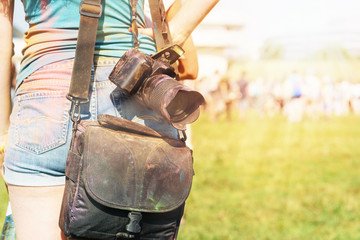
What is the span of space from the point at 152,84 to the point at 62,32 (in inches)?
12.2

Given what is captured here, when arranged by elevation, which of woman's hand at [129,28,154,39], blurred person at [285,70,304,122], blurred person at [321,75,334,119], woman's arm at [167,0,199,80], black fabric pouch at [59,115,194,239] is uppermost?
woman's hand at [129,28,154,39]

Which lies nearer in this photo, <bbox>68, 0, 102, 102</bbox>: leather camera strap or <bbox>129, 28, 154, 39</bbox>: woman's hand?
<bbox>68, 0, 102, 102</bbox>: leather camera strap

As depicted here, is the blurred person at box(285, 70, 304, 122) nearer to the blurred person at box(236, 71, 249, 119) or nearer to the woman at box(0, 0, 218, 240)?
the blurred person at box(236, 71, 249, 119)

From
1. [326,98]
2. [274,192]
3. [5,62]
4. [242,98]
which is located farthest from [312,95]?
[5,62]

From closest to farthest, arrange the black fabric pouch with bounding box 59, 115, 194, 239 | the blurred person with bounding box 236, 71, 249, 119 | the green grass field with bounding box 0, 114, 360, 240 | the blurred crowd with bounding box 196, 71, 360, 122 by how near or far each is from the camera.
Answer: the black fabric pouch with bounding box 59, 115, 194, 239
the green grass field with bounding box 0, 114, 360, 240
the blurred crowd with bounding box 196, 71, 360, 122
the blurred person with bounding box 236, 71, 249, 119

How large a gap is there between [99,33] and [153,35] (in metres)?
0.18

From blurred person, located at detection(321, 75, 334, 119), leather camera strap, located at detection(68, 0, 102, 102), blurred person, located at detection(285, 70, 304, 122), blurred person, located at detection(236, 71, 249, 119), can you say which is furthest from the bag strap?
blurred person, located at detection(321, 75, 334, 119)

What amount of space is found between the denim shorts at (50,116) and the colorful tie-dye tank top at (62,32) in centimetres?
3

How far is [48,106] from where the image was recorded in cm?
138

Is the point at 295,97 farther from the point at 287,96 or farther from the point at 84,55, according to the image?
the point at 84,55

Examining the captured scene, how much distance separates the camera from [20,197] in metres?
1.41

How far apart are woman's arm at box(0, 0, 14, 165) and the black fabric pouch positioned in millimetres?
352

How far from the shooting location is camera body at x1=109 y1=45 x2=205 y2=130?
1.33 metres

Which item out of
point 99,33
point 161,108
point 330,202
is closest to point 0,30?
point 99,33
